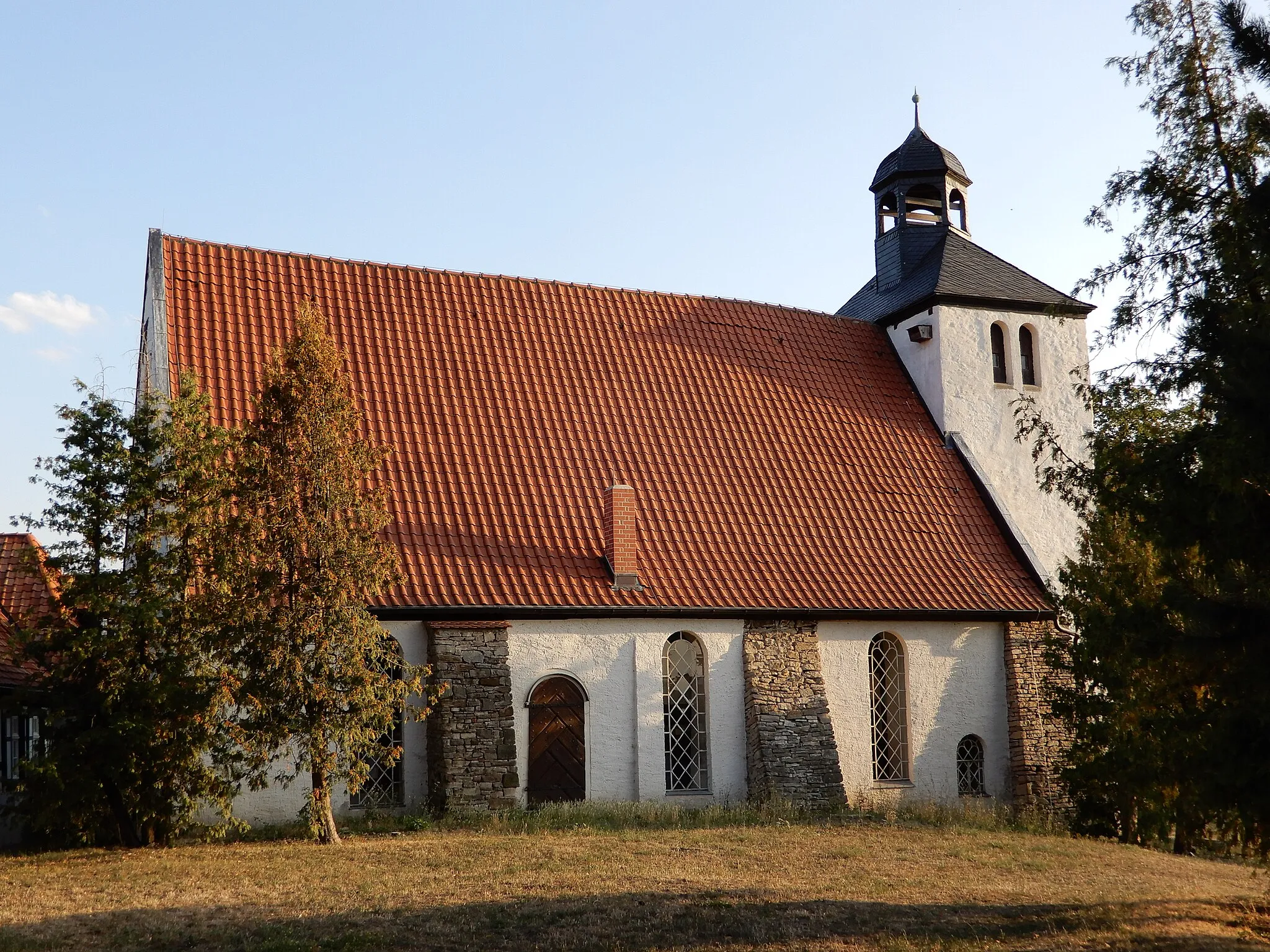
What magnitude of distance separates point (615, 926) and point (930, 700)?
34.1ft

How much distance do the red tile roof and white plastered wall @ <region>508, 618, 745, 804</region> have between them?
0.48 meters

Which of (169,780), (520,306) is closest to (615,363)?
(520,306)

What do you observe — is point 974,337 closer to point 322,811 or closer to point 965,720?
point 965,720

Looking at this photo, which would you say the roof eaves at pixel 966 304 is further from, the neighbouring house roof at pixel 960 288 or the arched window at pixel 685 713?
the arched window at pixel 685 713

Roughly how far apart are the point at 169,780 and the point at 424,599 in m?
3.91

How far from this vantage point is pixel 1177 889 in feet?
39.2

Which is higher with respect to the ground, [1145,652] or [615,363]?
[615,363]

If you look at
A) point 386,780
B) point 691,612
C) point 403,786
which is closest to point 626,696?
point 691,612

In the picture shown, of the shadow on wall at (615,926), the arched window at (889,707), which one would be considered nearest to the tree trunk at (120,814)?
the shadow on wall at (615,926)

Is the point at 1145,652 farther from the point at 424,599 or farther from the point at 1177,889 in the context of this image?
A: the point at 424,599

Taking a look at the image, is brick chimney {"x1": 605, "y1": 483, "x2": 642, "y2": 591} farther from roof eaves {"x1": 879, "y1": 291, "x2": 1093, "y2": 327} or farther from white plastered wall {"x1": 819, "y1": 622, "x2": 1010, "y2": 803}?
roof eaves {"x1": 879, "y1": 291, "x2": 1093, "y2": 327}

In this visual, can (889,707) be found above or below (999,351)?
below

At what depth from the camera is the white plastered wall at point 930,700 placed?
59.1 ft

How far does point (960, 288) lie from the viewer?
22.3m
